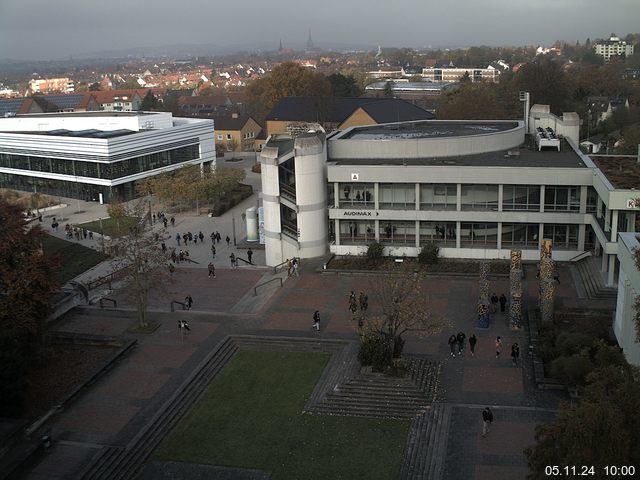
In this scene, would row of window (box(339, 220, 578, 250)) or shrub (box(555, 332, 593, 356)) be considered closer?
shrub (box(555, 332, 593, 356))

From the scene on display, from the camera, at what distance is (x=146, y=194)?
226ft

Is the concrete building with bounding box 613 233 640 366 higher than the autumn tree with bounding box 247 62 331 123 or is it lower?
lower

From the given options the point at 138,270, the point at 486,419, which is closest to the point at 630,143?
the point at 138,270

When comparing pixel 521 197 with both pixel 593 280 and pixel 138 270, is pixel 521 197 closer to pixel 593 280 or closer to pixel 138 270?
pixel 593 280

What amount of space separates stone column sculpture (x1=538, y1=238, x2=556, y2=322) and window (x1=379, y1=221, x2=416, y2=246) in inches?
483

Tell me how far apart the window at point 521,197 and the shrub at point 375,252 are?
7857 mm

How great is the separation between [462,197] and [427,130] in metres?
13.9

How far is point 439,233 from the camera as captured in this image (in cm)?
4475

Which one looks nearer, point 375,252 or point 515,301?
point 515,301

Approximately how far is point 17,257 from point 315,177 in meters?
19.2

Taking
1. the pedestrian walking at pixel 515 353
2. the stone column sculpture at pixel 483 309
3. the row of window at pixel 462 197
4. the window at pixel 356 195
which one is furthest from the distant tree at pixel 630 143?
the pedestrian walking at pixel 515 353

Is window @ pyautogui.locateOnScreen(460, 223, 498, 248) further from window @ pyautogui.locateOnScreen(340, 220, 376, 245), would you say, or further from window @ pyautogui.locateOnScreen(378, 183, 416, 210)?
window @ pyautogui.locateOnScreen(340, 220, 376, 245)

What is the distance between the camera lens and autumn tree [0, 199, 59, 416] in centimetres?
2886

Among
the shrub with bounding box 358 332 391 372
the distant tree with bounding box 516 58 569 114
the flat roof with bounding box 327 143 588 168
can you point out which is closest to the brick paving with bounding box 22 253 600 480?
the shrub with bounding box 358 332 391 372
